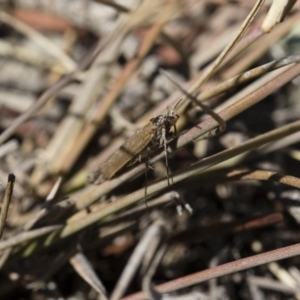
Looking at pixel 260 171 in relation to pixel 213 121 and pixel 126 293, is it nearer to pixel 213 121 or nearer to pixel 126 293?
pixel 213 121

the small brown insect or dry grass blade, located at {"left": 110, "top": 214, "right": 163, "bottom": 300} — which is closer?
the small brown insect

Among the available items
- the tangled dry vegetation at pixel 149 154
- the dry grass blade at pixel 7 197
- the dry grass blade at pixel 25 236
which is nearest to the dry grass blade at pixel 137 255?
the tangled dry vegetation at pixel 149 154

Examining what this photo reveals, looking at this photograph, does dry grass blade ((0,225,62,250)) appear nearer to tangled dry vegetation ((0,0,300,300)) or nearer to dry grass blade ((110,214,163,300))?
tangled dry vegetation ((0,0,300,300))

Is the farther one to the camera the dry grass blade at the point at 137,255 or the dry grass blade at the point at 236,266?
the dry grass blade at the point at 137,255

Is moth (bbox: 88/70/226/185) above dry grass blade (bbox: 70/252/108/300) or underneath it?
above

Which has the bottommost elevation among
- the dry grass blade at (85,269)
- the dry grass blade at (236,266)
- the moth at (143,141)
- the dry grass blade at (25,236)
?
the dry grass blade at (236,266)

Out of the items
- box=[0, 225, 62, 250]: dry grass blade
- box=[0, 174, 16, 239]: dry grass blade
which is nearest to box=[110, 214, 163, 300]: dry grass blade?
box=[0, 225, 62, 250]: dry grass blade

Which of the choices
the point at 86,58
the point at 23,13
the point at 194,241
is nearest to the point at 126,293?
the point at 194,241

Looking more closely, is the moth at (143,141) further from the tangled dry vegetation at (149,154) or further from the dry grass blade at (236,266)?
the dry grass blade at (236,266)

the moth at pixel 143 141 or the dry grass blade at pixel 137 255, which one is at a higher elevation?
the moth at pixel 143 141
